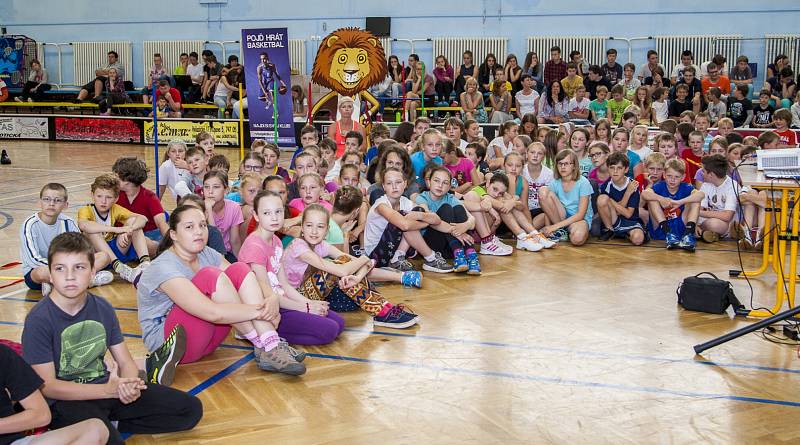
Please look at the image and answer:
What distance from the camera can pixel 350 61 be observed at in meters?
10.6

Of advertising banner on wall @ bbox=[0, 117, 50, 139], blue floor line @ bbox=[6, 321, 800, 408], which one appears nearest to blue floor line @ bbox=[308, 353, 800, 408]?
blue floor line @ bbox=[6, 321, 800, 408]

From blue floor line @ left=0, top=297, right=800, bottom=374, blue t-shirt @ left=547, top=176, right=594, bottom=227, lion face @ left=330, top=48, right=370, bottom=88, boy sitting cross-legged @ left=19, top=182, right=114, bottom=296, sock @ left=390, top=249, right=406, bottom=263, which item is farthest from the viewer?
lion face @ left=330, top=48, right=370, bottom=88

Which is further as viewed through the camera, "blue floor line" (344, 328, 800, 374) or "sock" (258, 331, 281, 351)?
"blue floor line" (344, 328, 800, 374)

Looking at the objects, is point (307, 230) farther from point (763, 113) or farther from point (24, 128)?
point (24, 128)

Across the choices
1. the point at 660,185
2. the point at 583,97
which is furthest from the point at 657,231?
the point at 583,97

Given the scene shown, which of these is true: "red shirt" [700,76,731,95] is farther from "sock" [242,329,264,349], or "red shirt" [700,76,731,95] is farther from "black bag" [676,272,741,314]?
"sock" [242,329,264,349]

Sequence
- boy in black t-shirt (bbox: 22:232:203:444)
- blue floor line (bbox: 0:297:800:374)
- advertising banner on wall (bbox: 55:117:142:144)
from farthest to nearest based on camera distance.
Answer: advertising banner on wall (bbox: 55:117:142:144) < blue floor line (bbox: 0:297:800:374) < boy in black t-shirt (bbox: 22:232:203:444)

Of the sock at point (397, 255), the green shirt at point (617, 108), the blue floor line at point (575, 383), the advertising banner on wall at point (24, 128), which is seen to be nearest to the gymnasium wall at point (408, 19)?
the advertising banner on wall at point (24, 128)

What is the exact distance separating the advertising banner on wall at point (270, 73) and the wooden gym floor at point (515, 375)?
15.0ft

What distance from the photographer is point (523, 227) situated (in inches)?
300

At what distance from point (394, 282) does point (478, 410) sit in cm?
244

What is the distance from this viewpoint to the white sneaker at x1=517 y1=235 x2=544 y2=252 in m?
7.31

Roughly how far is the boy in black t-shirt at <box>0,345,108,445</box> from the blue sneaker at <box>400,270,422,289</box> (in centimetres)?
328

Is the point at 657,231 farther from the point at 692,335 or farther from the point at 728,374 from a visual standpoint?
the point at 728,374
